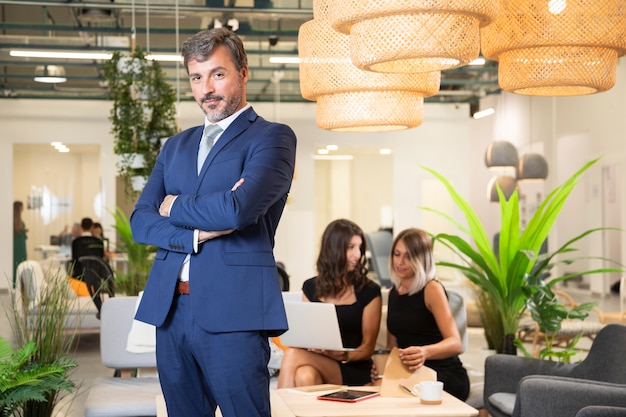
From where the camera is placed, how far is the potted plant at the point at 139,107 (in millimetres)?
7875

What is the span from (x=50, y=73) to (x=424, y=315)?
11.3m

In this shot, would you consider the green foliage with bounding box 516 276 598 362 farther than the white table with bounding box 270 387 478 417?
Yes

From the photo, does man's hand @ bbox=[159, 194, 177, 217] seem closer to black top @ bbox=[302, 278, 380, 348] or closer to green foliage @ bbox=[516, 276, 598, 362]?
black top @ bbox=[302, 278, 380, 348]

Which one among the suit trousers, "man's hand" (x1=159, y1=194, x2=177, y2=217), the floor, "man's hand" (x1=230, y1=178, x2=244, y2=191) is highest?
"man's hand" (x1=230, y1=178, x2=244, y2=191)

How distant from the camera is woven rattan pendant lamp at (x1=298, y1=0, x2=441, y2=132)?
164 inches

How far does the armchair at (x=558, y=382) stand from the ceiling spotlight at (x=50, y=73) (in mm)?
11462

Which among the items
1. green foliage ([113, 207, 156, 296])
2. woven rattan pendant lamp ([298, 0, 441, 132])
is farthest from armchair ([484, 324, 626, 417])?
green foliage ([113, 207, 156, 296])

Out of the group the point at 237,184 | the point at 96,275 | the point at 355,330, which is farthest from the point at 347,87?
the point at 96,275

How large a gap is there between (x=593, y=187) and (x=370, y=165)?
8.89 meters

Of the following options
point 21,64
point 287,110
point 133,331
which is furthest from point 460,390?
point 287,110

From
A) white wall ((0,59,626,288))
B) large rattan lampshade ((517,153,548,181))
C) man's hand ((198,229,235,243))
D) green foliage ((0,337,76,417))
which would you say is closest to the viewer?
man's hand ((198,229,235,243))

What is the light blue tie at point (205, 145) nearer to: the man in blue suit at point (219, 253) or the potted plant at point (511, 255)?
the man in blue suit at point (219, 253)

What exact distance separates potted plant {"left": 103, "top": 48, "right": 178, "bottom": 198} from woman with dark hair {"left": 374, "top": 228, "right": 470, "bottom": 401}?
3864 mm

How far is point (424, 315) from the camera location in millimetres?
4492
